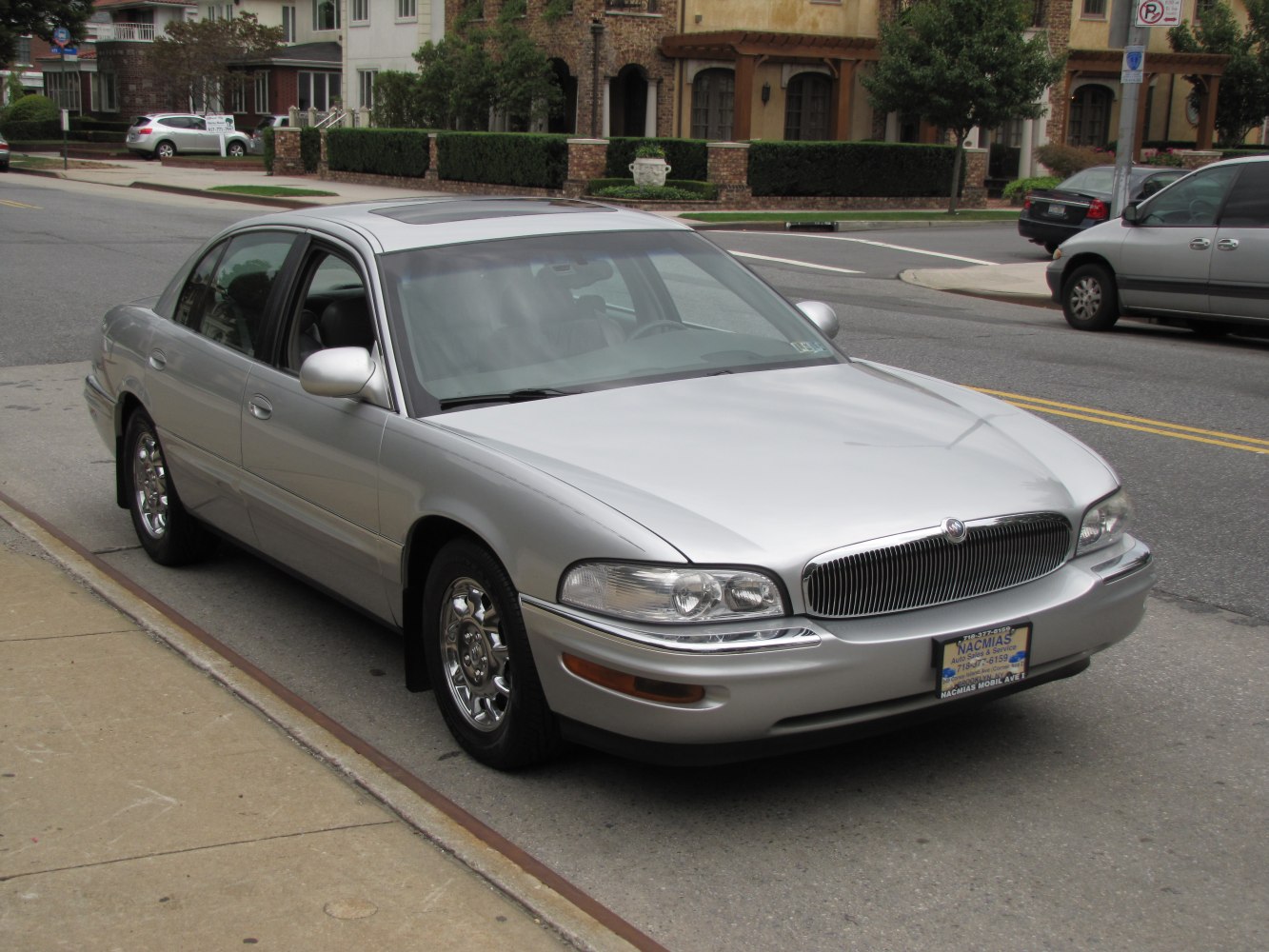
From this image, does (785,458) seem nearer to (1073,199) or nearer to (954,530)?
(954,530)

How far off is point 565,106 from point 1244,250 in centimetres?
3169

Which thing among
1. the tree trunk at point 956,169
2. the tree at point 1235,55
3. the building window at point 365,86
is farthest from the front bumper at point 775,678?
the building window at point 365,86

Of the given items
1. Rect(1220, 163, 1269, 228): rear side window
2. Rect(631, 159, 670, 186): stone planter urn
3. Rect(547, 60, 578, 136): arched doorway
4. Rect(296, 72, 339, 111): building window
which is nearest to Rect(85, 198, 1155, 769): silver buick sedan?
Rect(1220, 163, 1269, 228): rear side window

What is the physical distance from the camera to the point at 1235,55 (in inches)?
1789

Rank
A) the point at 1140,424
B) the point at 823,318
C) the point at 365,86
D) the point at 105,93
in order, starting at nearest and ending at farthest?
the point at 823,318 < the point at 1140,424 < the point at 365,86 < the point at 105,93

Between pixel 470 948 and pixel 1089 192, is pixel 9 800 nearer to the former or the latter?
pixel 470 948

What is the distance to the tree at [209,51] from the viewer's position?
203ft

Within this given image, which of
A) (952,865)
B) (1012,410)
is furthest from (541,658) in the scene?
(1012,410)

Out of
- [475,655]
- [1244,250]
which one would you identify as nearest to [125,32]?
[1244,250]

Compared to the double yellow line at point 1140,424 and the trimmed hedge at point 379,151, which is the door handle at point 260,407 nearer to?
the double yellow line at point 1140,424

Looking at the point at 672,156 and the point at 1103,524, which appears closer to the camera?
the point at 1103,524

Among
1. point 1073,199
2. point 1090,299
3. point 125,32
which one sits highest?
point 125,32

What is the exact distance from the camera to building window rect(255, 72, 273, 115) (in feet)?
217

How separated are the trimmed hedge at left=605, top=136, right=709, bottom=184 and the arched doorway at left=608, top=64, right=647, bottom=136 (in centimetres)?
694
